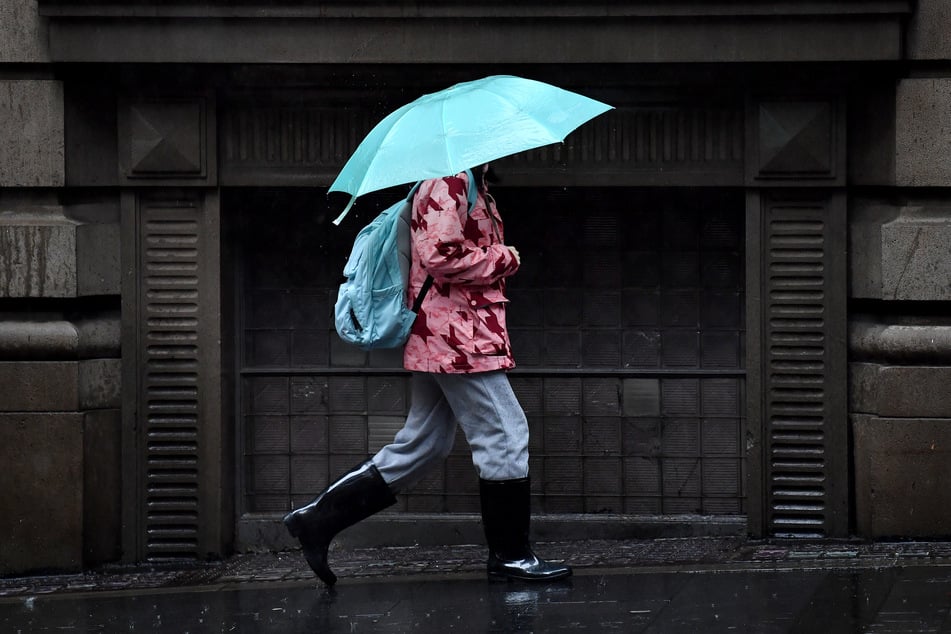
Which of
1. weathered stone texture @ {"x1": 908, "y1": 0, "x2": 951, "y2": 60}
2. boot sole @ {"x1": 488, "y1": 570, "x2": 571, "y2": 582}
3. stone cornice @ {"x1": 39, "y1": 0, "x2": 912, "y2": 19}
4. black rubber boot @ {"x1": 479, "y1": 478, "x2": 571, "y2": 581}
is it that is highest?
Answer: stone cornice @ {"x1": 39, "y1": 0, "x2": 912, "y2": 19}

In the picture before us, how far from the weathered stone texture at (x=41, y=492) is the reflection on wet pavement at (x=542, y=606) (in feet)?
2.44

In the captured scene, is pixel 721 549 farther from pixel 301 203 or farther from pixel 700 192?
pixel 301 203

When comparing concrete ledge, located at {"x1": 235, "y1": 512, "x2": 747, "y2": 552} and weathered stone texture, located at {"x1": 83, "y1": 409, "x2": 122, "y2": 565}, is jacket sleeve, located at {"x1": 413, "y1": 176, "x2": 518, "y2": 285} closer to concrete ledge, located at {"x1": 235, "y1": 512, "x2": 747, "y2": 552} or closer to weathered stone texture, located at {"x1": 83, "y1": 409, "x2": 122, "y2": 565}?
concrete ledge, located at {"x1": 235, "y1": 512, "x2": 747, "y2": 552}

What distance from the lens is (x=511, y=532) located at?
6230mm

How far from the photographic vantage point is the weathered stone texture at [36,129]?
733cm

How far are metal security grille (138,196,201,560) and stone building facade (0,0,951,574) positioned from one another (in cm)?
1

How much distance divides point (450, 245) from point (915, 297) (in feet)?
8.11

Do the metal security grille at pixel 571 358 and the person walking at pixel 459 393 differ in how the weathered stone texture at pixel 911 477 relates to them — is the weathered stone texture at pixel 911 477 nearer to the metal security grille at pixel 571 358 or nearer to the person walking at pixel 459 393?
the metal security grille at pixel 571 358

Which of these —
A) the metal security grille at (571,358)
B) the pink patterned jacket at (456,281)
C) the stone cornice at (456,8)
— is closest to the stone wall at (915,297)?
the stone cornice at (456,8)

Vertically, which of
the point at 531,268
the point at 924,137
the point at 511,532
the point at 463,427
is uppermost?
the point at 924,137

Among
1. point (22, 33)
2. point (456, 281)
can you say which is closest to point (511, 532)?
point (456, 281)

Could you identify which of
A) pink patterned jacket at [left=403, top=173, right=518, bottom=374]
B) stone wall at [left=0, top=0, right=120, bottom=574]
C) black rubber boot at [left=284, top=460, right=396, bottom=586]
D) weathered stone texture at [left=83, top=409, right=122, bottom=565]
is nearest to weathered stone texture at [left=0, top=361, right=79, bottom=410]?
stone wall at [left=0, top=0, right=120, bottom=574]

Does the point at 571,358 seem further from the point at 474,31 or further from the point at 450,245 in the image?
the point at 450,245

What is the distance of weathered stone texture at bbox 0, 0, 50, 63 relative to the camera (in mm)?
7258
